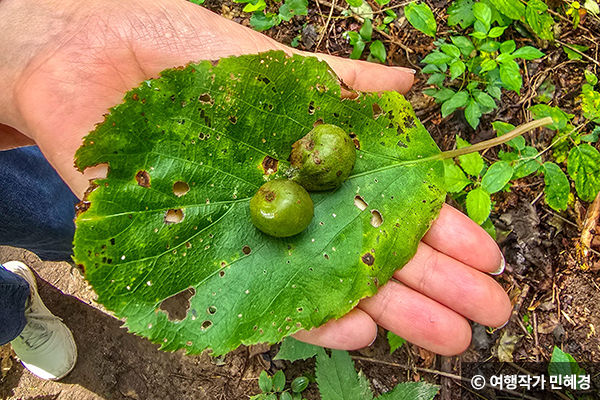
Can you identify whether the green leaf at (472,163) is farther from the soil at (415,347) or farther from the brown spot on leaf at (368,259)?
the brown spot on leaf at (368,259)

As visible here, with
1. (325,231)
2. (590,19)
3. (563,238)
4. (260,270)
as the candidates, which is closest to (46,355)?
(260,270)

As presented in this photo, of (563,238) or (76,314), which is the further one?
(76,314)

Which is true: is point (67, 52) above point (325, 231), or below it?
above

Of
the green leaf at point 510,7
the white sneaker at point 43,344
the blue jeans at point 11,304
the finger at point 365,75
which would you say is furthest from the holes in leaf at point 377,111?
the white sneaker at point 43,344

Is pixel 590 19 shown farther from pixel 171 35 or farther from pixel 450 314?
pixel 171 35

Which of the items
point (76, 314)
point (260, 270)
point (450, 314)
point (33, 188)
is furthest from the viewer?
point (76, 314)

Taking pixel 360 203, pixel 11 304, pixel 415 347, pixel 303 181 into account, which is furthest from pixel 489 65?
pixel 11 304

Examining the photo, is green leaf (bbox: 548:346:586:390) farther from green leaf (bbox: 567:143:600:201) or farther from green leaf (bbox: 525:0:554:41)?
green leaf (bbox: 525:0:554:41)
